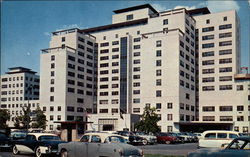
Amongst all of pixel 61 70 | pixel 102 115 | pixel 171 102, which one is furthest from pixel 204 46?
pixel 61 70

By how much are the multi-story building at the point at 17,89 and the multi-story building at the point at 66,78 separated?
15.0 m

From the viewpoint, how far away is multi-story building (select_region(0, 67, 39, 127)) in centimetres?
10188

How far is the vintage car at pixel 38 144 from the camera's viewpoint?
1995 cm

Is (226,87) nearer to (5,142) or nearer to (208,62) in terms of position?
(208,62)

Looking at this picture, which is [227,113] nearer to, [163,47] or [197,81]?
[197,81]

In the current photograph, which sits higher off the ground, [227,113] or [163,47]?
[163,47]

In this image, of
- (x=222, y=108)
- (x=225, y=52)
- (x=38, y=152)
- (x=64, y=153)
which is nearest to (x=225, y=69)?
(x=225, y=52)

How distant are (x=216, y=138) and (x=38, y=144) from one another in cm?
1352

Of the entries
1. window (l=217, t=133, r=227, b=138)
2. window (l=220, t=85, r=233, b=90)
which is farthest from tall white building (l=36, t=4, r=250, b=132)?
window (l=217, t=133, r=227, b=138)

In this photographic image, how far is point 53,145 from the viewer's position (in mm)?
20016

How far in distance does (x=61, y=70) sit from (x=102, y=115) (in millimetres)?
15893

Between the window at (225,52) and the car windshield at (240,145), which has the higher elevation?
the window at (225,52)

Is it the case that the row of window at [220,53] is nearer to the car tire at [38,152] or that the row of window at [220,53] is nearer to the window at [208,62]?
the window at [208,62]

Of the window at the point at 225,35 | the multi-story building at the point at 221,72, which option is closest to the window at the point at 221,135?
the multi-story building at the point at 221,72
